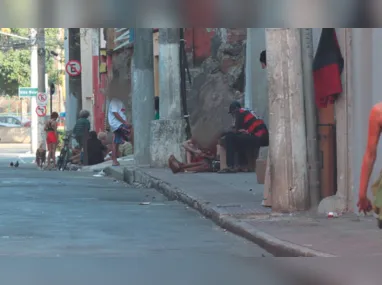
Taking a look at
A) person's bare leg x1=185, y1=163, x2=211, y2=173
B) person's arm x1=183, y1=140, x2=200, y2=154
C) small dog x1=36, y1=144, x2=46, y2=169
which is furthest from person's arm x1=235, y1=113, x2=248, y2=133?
small dog x1=36, y1=144, x2=46, y2=169

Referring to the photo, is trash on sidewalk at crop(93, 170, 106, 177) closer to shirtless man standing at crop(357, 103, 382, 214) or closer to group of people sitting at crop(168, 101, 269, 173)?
group of people sitting at crop(168, 101, 269, 173)

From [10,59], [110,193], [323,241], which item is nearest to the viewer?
[323,241]

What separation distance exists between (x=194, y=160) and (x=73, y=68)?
44.7ft

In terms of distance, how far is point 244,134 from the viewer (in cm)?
1991

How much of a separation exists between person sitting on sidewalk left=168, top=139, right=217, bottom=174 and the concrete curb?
588 millimetres

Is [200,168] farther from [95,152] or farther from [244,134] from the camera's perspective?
[95,152]

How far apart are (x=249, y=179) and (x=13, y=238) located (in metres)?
7.98

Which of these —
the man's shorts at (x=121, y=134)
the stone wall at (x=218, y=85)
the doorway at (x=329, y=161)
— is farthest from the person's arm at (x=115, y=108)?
Answer: the doorway at (x=329, y=161)

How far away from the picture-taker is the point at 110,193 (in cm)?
1791

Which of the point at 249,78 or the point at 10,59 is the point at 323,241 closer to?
the point at 249,78

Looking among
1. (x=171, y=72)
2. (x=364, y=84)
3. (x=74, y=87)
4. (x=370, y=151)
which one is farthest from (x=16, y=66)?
(x=370, y=151)

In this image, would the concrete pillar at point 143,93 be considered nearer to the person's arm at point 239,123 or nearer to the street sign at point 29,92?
the person's arm at point 239,123

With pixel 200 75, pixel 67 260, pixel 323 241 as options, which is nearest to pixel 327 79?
pixel 323 241

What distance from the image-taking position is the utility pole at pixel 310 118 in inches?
502
